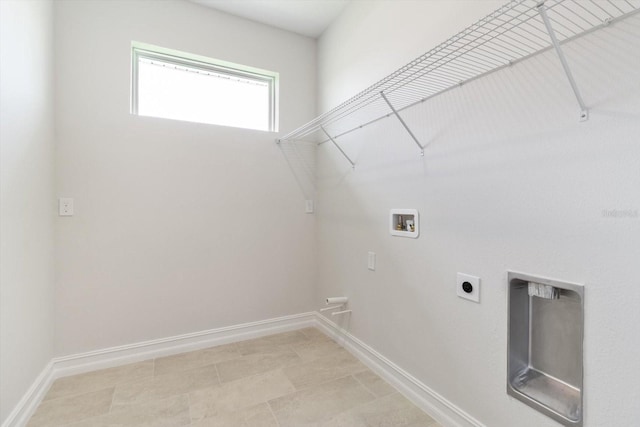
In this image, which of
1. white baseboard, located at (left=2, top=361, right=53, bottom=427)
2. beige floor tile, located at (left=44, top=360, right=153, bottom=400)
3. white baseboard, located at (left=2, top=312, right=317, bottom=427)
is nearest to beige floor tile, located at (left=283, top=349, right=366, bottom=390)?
white baseboard, located at (left=2, top=312, right=317, bottom=427)

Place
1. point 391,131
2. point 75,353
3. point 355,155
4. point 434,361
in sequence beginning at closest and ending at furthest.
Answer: point 434,361
point 391,131
point 75,353
point 355,155

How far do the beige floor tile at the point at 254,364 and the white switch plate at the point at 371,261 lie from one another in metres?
0.84

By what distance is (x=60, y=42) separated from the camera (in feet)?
6.29

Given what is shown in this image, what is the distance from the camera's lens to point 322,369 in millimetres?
2021

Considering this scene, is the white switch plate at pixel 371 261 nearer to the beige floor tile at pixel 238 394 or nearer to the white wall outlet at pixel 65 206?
→ the beige floor tile at pixel 238 394

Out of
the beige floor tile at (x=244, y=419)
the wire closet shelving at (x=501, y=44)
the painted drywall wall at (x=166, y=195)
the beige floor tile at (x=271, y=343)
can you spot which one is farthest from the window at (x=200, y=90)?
the beige floor tile at (x=244, y=419)

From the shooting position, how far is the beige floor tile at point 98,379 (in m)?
1.79

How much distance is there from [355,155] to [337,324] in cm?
137

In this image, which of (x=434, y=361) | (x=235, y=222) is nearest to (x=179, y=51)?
(x=235, y=222)

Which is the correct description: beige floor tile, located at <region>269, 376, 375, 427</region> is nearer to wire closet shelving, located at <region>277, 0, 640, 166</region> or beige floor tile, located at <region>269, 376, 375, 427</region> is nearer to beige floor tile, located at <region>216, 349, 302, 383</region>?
beige floor tile, located at <region>216, 349, 302, 383</region>

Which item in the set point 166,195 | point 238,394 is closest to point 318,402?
point 238,394

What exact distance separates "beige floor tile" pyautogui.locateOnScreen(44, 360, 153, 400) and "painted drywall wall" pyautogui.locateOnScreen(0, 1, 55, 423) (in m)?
0.17

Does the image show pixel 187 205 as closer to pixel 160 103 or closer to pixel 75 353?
pixel 160 103

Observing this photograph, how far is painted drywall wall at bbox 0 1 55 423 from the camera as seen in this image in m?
1.35
